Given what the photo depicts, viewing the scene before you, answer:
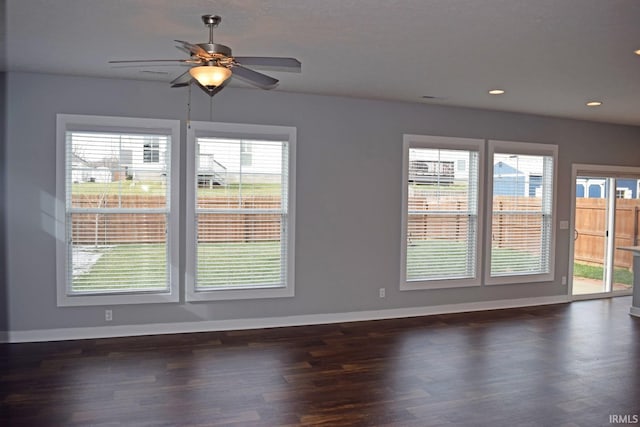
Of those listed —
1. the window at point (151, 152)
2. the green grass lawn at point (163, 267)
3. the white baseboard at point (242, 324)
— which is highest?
the window at point (151, 152)

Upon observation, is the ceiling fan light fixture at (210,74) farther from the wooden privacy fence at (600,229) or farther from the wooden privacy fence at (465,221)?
the wooden privacy fence at (600,229)

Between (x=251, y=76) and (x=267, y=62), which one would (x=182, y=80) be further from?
(x=267, y=62)

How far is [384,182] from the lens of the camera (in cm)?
614

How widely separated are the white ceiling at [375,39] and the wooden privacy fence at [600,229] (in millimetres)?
2776

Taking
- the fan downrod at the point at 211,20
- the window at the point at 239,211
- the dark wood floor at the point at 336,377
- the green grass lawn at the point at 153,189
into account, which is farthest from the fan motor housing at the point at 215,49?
the green grass lawn at the point at 153,189

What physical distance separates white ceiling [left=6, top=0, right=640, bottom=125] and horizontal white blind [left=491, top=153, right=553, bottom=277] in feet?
5.58

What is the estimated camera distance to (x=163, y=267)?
5363 millimetres

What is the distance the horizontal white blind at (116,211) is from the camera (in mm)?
5078

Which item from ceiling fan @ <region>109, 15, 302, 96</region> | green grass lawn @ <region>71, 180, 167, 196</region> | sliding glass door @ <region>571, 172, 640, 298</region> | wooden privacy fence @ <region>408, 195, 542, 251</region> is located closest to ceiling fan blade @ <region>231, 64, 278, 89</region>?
ceiling fan @ <region>109, 15, 302, 96</region>

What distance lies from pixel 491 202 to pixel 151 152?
4279 mm

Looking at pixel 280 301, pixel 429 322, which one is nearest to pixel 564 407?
pixel 429 322

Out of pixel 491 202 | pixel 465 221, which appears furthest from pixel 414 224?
pixel 491 202

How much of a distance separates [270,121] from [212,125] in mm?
639

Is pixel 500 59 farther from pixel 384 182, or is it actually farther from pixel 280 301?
pixel 280 301
